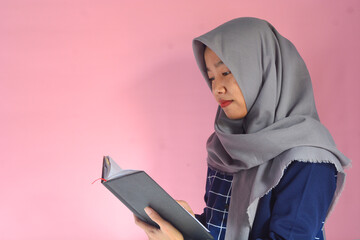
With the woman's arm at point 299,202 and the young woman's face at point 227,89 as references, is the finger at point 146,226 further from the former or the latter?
the young woman's face at point 227,89

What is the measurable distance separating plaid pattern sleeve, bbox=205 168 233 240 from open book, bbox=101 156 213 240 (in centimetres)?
19

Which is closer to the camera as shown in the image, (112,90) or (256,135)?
(256,135)

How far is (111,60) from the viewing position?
1.69 meters

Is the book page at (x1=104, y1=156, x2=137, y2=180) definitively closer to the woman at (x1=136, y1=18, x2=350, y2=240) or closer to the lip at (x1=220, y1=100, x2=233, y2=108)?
the woman at (x1=136, y1=18, x2=350, y2=240)

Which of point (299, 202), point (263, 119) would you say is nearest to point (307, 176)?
point (299, 202)

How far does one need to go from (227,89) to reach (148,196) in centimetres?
42

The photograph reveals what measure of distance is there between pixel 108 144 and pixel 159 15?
→ 0.63 metres

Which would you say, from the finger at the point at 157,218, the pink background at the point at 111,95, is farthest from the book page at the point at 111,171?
the pink background at the point at 111,95

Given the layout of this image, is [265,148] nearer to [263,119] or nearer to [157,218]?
[263,119]

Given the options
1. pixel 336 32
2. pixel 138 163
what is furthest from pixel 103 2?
pixel 336 32

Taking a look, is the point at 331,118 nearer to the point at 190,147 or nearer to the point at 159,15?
the point at 190,147

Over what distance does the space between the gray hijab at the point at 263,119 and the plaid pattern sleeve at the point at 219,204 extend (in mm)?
49

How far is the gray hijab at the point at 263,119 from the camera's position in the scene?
106 cm

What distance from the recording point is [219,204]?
1.23 m
